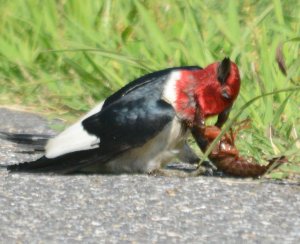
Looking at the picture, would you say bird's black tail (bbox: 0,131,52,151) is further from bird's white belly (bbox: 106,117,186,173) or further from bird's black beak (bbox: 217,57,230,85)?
bird's black beak (bbox: 217,57,230,85)

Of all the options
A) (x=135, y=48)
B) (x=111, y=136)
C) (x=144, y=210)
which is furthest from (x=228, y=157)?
(x=135, y=48)

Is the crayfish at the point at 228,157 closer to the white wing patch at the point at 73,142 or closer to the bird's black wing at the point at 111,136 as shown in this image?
the bird's black wing at the point at 111,136

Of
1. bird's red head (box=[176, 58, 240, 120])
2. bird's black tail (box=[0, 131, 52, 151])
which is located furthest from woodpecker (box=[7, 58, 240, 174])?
bird's black tail (box=[0, 131, 52, 151])

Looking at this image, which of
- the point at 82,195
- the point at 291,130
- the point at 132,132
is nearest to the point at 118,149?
the point at 132,132

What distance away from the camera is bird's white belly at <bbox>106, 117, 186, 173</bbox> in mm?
4770

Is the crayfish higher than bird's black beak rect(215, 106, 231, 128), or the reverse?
bird's black beak rect(215, 106, 231, 128)

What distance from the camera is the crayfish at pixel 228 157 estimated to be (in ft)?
15.6

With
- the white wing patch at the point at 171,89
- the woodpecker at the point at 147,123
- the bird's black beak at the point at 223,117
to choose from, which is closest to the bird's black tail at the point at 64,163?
the woodpecker at the point at 147,123

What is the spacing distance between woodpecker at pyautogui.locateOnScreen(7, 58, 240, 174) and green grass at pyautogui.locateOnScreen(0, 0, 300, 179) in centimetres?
44

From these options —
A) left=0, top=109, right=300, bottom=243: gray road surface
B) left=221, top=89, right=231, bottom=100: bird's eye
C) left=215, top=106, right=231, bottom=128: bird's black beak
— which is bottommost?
left=0, top=109, right=300, bottom=243: gray road surface

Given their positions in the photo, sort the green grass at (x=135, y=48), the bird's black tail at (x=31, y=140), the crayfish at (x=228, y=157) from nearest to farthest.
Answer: the crayfish at (x=228, y=157) → the bird's black tail at (x=31, y=140) → the green grass at (x=135, y=48)

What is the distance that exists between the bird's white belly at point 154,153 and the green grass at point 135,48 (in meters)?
0.50

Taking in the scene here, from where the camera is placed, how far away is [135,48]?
652 cm

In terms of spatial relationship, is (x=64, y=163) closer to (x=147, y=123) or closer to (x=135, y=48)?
(x=147, y=123)
